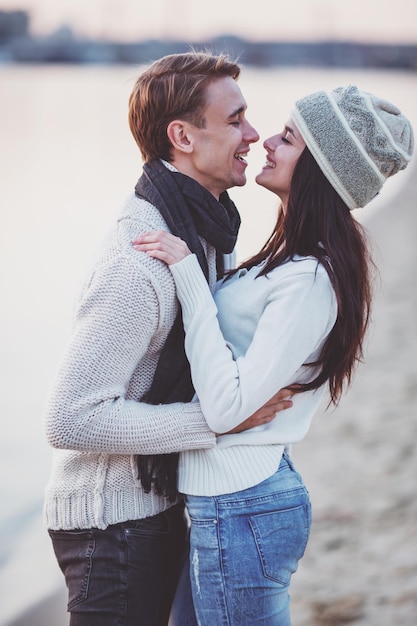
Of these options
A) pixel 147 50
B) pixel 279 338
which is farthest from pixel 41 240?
pixel 147 50

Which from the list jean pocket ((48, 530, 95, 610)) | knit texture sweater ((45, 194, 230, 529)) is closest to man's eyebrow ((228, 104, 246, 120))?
knit texture sweater ((45, 194, 230, 529))

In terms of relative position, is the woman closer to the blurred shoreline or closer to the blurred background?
the blurred background

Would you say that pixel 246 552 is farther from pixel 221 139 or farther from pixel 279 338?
pixel 221 139

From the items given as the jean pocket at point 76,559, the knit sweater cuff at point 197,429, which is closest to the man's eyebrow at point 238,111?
the knit sweater cuff at point 197,429

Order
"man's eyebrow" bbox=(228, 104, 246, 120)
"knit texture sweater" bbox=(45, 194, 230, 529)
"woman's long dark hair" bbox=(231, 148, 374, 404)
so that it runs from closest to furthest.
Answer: "knit texture sweater" bbox=(45, 194, 230, 529), "woman's long dark hair" bbox=(231, 148, 374, 404), "man's eyebrow" bbox=(228, 104, 246, 120)

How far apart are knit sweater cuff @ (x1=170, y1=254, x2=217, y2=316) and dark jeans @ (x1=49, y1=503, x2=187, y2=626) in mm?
515

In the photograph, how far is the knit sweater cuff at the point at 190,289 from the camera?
6.63 feet

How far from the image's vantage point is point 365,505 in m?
4.11

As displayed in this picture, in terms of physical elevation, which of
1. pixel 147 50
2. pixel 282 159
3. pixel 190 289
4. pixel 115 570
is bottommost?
pixel 115 570

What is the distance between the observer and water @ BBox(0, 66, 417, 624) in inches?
167

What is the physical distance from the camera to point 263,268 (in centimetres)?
215

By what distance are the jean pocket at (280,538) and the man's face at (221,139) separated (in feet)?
2.77

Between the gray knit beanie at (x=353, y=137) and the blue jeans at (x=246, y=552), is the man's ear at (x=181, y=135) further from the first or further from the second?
the blue jeans at (x=246, y=552)

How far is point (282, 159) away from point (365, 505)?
230cm
